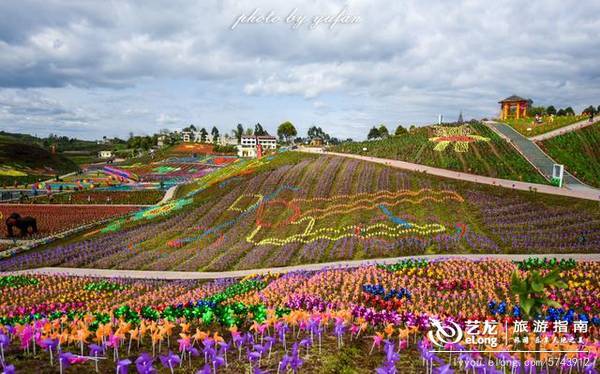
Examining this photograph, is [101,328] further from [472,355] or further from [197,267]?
[197,267]

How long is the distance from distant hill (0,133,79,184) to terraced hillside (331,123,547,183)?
5938 centimetres

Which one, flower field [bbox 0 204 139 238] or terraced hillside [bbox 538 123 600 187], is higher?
terraced hillside [bbox 538 123 600 187]

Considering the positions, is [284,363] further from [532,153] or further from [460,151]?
[532,153]

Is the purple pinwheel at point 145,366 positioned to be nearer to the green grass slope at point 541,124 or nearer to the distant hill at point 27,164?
the green grass slope at point 541,124

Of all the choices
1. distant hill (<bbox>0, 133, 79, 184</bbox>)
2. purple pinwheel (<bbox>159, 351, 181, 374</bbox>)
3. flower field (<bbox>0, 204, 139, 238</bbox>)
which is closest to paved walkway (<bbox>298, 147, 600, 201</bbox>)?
flower field (<bbox>0, 204, 139, 238</bbox>)

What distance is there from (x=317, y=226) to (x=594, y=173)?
31753 mm

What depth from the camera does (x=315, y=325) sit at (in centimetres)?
1074

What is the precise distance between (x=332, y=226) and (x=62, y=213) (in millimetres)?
34108

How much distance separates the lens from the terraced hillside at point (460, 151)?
46.6 metres

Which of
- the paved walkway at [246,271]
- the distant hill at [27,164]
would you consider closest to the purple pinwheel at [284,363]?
the paved walkway at [246,271]

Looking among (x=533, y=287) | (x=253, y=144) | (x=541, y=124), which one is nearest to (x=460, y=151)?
(x=541, y=124)

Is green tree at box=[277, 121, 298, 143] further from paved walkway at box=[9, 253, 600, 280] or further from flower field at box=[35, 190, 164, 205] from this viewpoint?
paved walkway at box=[9, 253, 600, 280]

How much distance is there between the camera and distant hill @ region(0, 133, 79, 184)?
8194 centimetres

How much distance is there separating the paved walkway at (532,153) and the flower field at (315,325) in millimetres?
24415
